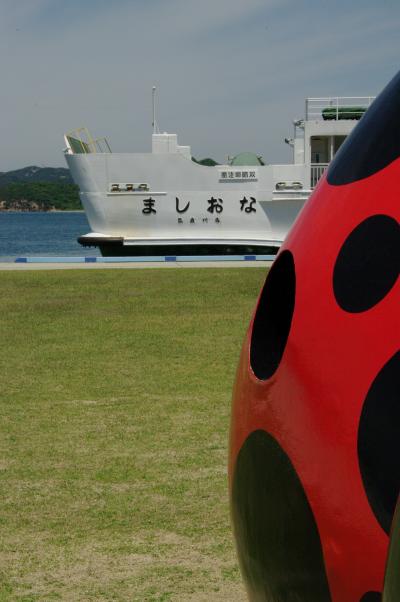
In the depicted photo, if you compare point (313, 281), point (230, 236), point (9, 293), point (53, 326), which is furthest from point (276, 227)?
point (313, 281)

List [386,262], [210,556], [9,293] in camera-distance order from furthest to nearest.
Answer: [9,293] → [210,556] → [386,262]

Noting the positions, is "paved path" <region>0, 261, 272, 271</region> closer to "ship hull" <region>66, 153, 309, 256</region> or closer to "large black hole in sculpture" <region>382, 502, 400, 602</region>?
"ship hull" <region>66, 153, 309, 256</region>

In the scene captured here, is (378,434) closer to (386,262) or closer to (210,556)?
(386,262)

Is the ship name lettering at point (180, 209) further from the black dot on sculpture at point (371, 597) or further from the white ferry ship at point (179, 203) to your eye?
the black dot on sculpture at point (371, 597)

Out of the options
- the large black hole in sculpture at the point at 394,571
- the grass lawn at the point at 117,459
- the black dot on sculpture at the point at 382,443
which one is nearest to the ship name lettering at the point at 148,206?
the grass lawn at the point at 117,459

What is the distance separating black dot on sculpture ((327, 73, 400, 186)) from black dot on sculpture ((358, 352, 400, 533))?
465mm

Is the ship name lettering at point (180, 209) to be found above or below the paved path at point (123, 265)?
above

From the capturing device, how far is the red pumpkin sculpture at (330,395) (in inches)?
65.1

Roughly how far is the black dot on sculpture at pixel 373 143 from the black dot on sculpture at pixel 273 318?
0.22 meters

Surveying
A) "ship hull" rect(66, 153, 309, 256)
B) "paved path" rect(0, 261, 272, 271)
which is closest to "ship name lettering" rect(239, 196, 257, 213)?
"ship hull" rect(66, 153, 309, 256)

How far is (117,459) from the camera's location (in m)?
5.11

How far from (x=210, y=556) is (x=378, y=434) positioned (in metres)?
2.31

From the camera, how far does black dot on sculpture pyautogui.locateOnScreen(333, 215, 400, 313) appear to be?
174 cm

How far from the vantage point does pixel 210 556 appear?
3789 millimetres
